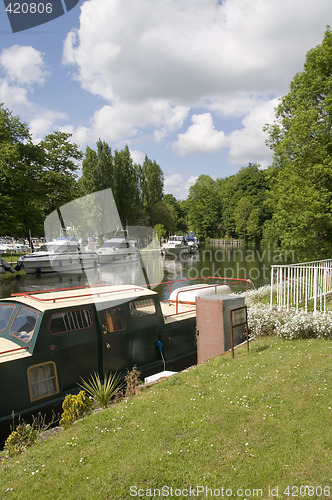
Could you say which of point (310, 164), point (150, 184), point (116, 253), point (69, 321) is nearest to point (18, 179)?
point (116, 253)

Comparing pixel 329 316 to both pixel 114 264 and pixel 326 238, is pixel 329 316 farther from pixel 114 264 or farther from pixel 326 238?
pixel 114 264

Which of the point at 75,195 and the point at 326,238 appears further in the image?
the point at 75,195

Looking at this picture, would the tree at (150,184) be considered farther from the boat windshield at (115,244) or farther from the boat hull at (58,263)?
the boat hull at (58,263)

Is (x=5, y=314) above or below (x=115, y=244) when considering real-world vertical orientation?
below

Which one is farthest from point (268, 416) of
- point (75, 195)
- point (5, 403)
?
point (75, 195)

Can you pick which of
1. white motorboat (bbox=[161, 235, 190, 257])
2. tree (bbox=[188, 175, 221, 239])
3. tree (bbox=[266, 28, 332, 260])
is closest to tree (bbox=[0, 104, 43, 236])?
tree (bbox=[266, 28, 332, 260])

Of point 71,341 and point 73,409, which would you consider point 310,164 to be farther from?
point 73,409

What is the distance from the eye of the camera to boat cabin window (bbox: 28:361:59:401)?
7770 millimetres

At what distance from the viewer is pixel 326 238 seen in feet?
65.5

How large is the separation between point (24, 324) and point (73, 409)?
295cm

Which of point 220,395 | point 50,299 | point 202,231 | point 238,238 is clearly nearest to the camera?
point 220,395

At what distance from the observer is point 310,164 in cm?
1866

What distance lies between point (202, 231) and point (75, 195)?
8043cm

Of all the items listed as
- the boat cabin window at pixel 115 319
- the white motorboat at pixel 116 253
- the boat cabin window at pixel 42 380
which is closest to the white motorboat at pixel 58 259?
the white motorboat at pixel 116 253
